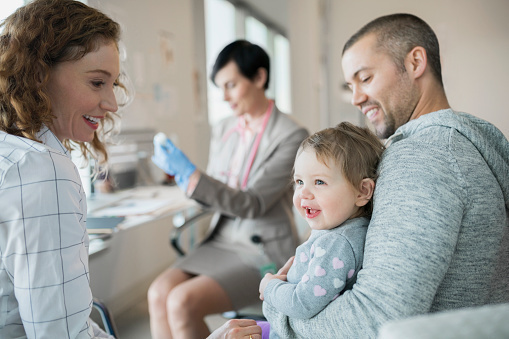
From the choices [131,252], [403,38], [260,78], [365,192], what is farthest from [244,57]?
[131,252]

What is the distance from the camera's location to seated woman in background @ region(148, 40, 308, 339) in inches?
64.8

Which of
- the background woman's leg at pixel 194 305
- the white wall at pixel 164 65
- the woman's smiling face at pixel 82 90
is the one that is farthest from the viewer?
the white wall at pixel 164 65

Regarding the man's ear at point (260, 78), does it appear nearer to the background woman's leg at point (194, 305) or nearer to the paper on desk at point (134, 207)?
the paper on desk at point (134, 207)

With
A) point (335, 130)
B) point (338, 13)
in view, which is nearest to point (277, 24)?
point (338, 13)

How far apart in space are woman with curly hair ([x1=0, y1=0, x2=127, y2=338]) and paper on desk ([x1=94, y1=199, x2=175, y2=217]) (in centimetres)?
76

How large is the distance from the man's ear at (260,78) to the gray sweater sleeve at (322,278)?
1.23 meters

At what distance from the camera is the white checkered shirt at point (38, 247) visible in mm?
808

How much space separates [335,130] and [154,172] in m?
2.29

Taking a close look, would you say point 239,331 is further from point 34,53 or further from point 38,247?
point 34,53

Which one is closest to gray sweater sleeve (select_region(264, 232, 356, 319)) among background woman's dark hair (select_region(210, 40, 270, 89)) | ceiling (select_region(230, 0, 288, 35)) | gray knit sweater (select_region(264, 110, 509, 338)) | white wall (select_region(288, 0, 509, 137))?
gray knit sweater (select_region(264, 110, 509, 338))

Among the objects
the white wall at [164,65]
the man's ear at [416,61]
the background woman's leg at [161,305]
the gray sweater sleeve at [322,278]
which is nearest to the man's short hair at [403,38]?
the man's ear at [416,61]

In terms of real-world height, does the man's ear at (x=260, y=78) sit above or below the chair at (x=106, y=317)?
above

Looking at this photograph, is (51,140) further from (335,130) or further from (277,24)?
(277,24)

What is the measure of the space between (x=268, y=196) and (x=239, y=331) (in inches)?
32.1
